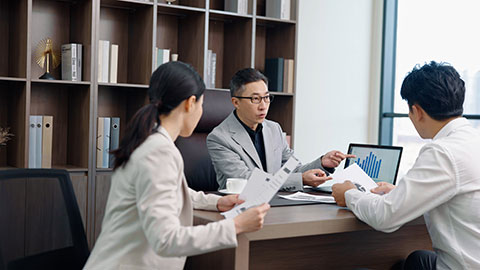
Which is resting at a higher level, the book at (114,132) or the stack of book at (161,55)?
the stack of book at (161,55)

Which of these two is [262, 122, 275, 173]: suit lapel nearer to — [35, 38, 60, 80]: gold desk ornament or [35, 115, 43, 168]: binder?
[35, 115, 43, 168]: binder

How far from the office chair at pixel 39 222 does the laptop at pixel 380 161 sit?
1.09m

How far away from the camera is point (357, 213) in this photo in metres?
1.78

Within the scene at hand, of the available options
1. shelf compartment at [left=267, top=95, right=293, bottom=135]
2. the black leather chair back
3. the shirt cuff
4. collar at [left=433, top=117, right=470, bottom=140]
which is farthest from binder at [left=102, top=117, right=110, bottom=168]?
collar at [left=433, top=117, right=470, bottom=140]

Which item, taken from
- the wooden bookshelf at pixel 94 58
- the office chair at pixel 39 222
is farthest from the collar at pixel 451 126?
the wooden bookshelf at pixel 94 58

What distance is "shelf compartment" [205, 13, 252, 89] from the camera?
12.9ft

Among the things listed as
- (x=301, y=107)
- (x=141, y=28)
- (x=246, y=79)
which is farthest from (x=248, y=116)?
(x=301, y=107)

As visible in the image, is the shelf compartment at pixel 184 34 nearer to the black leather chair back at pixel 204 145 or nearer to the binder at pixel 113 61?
the binder at pixel 113 61

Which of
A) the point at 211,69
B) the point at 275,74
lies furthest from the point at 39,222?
the point at 275,74

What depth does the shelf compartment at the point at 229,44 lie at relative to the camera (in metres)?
3.92

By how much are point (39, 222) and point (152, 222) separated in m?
0.57

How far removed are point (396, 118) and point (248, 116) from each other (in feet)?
7.95

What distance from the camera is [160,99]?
1.48 metres

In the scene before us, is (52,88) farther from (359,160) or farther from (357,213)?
(357,213)
